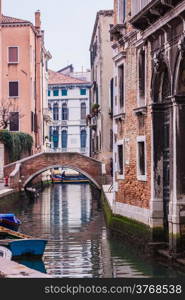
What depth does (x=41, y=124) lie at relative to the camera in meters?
42.7

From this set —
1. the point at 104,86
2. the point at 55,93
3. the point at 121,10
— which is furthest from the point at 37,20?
the point at 121,10

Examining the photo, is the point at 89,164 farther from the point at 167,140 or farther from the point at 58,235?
the point at 167,140

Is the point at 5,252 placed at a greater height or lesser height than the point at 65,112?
lesser

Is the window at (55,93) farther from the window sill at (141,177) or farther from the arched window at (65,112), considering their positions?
the window sill at (141,177)

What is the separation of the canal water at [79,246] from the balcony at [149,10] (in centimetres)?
389

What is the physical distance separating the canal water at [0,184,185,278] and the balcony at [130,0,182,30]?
3885 millimetres

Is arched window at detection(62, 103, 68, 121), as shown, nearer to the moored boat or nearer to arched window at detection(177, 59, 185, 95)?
the moored boat

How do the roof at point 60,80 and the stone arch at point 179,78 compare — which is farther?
the roof at point 60,80

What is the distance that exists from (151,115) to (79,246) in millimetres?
3634

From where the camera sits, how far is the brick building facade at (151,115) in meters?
11.4

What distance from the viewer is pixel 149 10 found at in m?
11.9

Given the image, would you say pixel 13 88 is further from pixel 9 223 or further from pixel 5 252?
pixel 5 252

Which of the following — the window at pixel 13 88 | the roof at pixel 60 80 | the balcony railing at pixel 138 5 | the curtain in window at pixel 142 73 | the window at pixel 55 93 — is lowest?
the curtain in window at pixel 142 73

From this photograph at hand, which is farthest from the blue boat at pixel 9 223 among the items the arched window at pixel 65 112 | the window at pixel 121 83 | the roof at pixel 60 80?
the arched window at pixel 65 112
